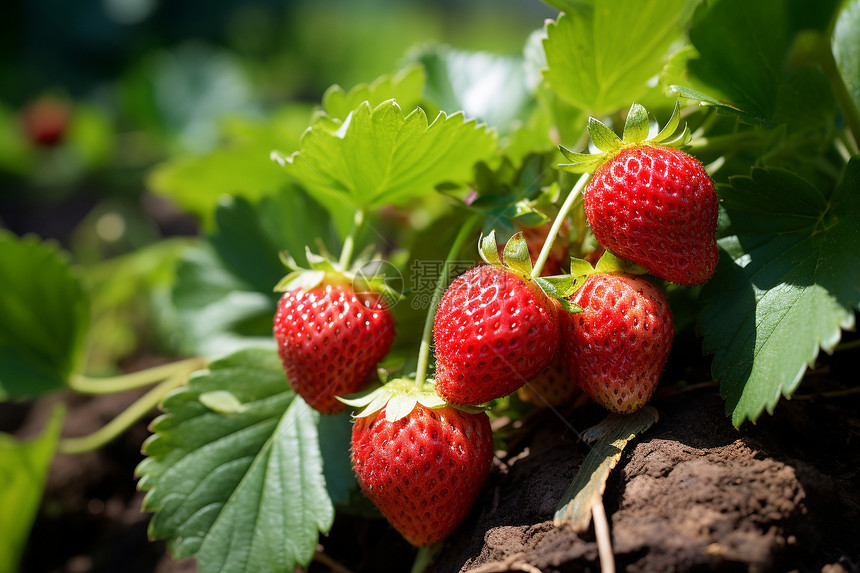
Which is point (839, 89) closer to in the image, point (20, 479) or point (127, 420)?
point (127, 420)

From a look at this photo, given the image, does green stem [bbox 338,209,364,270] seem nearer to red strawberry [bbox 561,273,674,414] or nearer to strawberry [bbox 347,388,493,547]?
strawberry [bbox 347,388,493,547]

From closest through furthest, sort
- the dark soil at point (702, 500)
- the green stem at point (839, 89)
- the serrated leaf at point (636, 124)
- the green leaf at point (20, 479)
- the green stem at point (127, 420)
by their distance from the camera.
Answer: the dark soil at point (702, 500)
the serrated leaf at point (636, 124)
the green stem at point (839, 89)
the green leaf at point (20, 479)
the green stem at point (127, 420)

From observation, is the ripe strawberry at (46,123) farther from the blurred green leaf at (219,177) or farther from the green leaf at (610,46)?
the green leaf at (610,46)

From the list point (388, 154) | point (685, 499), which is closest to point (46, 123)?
point (388, 154)

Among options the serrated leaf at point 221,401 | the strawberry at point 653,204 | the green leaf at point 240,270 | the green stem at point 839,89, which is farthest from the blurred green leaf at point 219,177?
the green stem at point 839,89

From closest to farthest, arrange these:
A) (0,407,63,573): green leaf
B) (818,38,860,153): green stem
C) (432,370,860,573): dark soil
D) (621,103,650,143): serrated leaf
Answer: (432,370,860,573): dark soil < (621,103,650,143): serrated leaf < (818,38,860,153): green stem < (0,407,63,573): green leaf

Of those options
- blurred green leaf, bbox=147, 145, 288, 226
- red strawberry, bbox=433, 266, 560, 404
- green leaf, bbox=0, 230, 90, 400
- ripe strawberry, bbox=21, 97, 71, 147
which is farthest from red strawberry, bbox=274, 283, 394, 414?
ripe strawberry, bbox=21, 97, 71, 147
